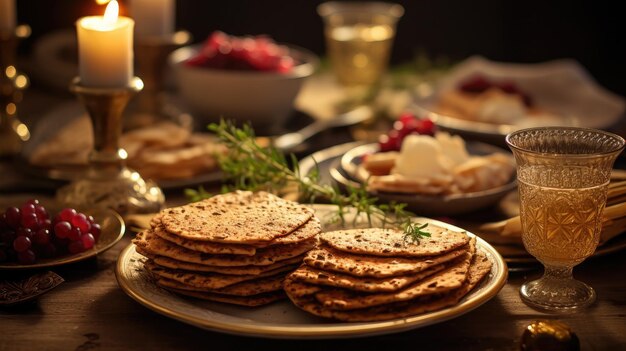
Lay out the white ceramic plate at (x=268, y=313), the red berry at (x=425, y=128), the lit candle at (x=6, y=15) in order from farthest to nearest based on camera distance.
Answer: the lit candle at (x=6, y=15) < the red berry at (x=425, y=128) < the white ceramic plate at (x=268, y=313)

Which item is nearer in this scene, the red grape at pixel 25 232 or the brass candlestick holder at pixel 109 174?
the red grape at pixel 25 232

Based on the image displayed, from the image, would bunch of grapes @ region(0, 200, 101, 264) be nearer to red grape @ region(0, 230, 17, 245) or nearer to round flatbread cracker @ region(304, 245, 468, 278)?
red grape @ region(0, 230, 17, 245)

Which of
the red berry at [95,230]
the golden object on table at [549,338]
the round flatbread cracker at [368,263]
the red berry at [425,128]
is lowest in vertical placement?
the red berry at [95,230]

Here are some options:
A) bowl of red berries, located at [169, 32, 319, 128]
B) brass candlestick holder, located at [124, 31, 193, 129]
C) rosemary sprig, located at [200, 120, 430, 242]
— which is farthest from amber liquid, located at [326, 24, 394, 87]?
rosemary sprig, located at [200, 120, 430, 242]

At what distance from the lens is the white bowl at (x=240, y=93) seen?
9.05ft

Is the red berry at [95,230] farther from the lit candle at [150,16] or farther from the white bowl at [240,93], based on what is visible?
the lit candle at [150,16]

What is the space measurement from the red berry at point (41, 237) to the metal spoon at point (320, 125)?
0.89 m

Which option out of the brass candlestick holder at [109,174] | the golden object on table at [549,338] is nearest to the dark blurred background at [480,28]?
the brass candlestick holder at [109,174]

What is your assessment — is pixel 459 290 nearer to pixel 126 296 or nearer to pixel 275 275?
pixel 275 275

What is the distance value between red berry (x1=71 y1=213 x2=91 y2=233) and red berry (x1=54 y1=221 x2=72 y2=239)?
3cm

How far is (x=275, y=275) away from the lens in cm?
157

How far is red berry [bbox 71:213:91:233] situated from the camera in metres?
1.77

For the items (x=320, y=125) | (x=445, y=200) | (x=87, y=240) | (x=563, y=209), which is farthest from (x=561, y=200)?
(x=320, y=125)

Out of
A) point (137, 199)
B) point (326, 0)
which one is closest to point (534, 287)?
point (137, 199)
